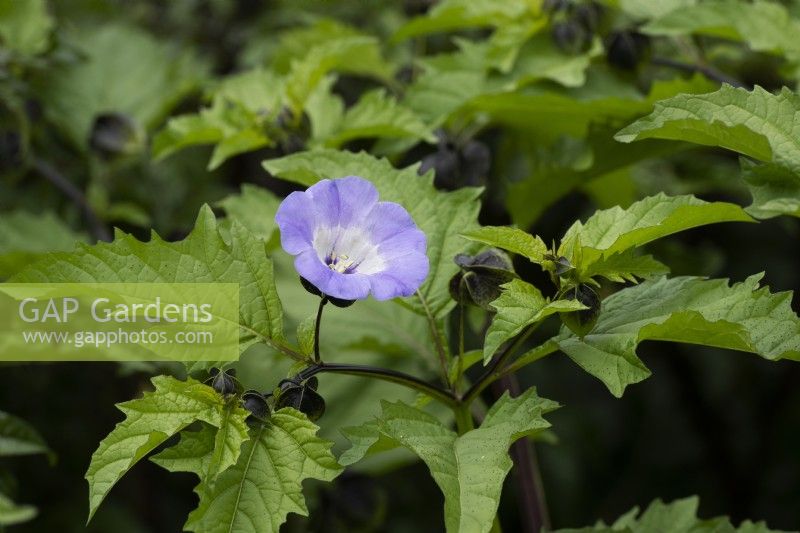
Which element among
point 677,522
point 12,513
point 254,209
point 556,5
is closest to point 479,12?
point 556,5

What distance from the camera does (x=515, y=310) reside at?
3.70 ft

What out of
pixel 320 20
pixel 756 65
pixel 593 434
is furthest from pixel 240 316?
pixel 593 434

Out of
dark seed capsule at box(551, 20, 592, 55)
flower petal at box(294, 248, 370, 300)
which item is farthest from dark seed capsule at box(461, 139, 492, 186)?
flower petal at box(294, 248, 370, 300)

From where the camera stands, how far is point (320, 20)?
2.37 metres

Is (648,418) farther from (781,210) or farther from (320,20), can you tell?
(781,210)

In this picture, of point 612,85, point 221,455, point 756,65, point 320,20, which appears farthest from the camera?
point 756,65

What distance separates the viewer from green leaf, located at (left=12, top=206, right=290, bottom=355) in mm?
1213

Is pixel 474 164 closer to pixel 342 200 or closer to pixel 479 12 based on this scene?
pixel 479 12

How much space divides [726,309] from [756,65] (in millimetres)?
1614

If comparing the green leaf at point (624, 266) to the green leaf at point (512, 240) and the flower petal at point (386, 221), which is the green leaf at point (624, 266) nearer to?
the green leaf at point (512, 240)

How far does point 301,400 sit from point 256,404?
0.05 meters

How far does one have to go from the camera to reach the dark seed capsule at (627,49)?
1842 mm

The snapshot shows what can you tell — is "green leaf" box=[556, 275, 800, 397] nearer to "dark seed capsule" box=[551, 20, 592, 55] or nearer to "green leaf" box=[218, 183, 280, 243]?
"green leaf" box=[218, 183, 280, 243]

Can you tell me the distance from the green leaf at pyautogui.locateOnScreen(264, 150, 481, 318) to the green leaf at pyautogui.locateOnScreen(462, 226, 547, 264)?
192 millimetres
